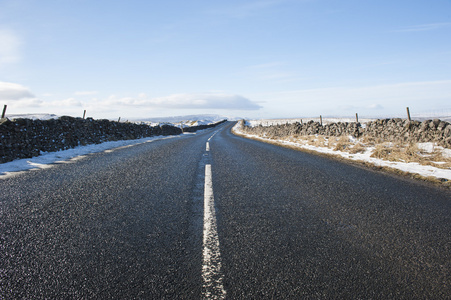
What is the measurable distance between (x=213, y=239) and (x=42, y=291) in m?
1.42

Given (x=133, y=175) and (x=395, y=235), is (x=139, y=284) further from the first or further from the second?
(x=133, y=175)

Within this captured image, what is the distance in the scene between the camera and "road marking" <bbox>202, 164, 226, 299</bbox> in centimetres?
171

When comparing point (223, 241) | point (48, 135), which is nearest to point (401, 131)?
point (223, 241)

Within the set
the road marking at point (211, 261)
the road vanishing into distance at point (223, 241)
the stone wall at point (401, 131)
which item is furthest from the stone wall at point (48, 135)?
the stone wall at point (401, 131)

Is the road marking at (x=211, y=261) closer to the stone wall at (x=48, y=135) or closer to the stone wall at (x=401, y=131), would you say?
the stone wall at (x=48, y=135)

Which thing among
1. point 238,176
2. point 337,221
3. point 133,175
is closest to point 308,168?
point 238,176

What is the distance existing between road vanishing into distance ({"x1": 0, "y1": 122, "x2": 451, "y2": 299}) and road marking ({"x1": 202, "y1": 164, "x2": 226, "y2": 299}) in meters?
0.01

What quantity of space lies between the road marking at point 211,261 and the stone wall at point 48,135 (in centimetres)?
822

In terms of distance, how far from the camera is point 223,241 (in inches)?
96.3

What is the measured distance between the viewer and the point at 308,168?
6.66m

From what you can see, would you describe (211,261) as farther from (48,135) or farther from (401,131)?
(401,131)

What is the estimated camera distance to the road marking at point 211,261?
5.62 ft

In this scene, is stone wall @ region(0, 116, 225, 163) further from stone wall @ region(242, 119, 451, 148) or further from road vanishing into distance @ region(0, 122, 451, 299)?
stone wall @ region(242, 119, 451, 148)

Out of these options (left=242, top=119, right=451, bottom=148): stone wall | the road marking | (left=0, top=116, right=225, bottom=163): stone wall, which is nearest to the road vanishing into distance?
the road marking
